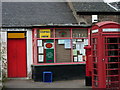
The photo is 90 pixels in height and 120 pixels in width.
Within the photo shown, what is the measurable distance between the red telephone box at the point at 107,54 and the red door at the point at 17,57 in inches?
249

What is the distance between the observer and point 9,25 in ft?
46.0

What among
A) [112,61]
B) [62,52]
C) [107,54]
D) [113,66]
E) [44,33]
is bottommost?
[113,66]

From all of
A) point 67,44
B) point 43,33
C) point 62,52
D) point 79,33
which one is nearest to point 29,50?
point 43,33

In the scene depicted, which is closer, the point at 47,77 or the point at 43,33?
the point at 47,77

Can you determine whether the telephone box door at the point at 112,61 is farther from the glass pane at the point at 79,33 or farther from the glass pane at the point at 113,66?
the glass pane at the point at 79,33

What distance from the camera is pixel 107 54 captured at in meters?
8.52

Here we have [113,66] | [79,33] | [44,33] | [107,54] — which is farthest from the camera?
[79,33]

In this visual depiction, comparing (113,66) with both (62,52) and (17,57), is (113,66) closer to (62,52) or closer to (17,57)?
(62,52)

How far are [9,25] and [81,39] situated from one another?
3889 millimetres

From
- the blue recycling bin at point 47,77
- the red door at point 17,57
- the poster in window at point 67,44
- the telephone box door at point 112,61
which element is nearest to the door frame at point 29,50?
the red door at point 17,57

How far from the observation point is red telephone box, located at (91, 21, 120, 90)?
846 centimetres

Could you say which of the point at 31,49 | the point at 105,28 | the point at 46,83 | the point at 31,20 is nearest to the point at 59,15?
the point at 31,20

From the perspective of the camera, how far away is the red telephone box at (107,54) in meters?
8.46

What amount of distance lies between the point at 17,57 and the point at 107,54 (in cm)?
692
